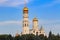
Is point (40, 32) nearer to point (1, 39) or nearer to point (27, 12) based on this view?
point (27, 12)

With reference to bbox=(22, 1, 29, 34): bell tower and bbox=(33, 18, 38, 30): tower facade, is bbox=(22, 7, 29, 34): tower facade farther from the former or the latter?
bbox=(33, 18, 38, 30): tower facade

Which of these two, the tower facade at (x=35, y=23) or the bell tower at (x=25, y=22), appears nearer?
the bell tower at (x=25, y=22)

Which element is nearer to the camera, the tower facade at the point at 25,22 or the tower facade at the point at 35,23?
the tower facade at the point at 25,22

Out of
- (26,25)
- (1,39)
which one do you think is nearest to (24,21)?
(26,25)

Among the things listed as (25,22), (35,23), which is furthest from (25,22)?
(35,23)

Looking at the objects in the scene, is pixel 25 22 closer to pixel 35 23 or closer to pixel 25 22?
pixel 25 22

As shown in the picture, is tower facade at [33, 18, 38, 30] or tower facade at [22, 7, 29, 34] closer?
tower facade at [22, 7, 29, 34]

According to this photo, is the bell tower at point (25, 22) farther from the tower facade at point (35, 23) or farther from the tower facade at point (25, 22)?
the tower facade at point (35, 23)

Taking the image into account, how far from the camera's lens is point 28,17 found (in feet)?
424

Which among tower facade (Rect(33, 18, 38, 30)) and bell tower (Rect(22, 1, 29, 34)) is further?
tower facade (Rect(33, 18, 38, 30))

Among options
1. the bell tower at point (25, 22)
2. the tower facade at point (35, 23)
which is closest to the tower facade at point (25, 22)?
the bell tower at point (25, 22)

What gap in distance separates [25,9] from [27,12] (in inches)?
46.6

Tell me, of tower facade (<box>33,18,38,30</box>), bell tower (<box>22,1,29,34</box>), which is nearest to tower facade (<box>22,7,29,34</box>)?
bell tower (<box>22,1,29,34</box>)

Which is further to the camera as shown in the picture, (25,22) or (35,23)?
(35,23)
